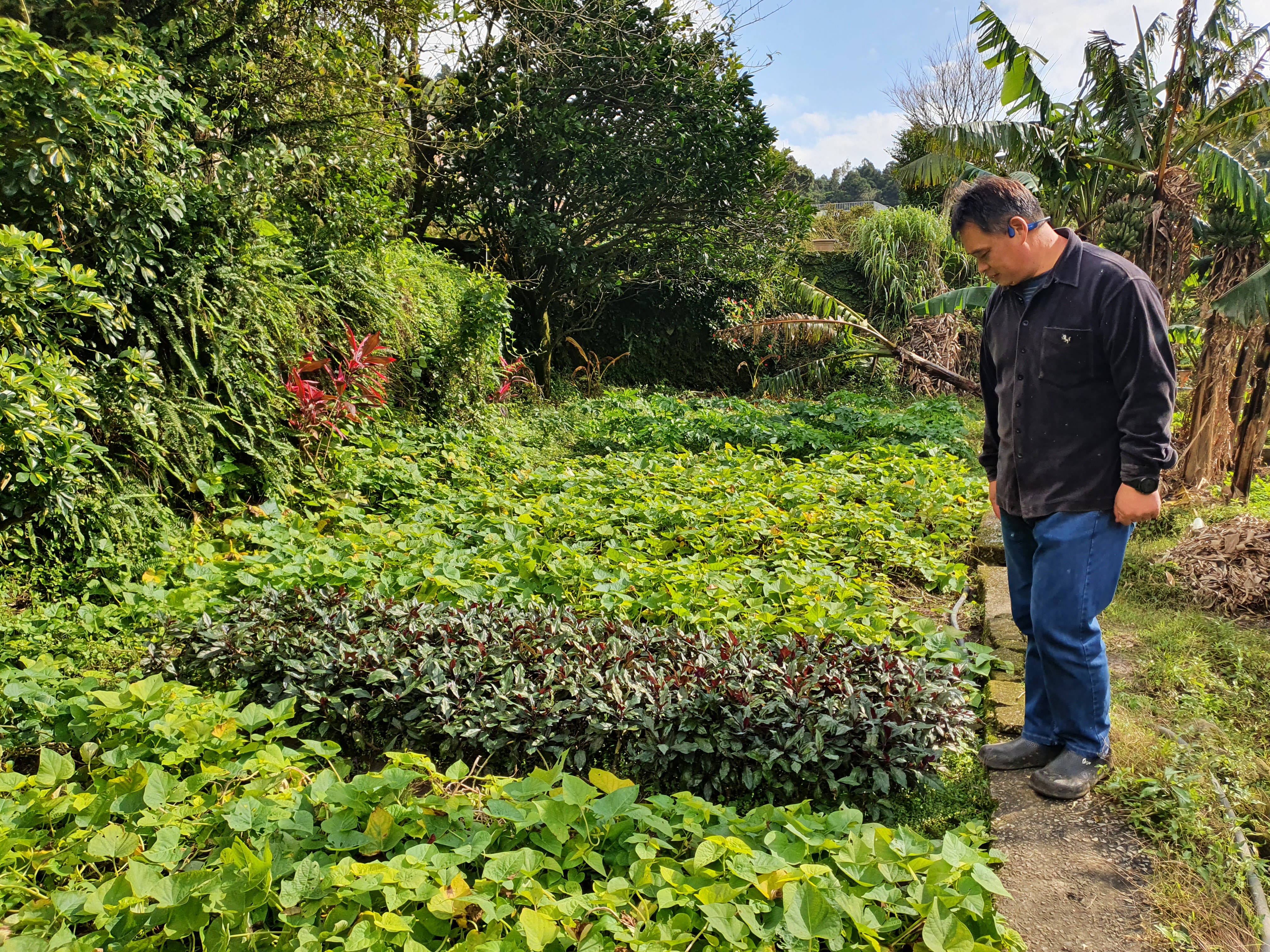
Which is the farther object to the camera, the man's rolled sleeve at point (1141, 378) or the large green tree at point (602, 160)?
the large green tree at point (602, 160)

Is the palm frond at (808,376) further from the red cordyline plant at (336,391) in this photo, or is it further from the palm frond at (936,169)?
the red cordyline plant at (336,391)

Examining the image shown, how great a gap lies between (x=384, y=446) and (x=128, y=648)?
303cm

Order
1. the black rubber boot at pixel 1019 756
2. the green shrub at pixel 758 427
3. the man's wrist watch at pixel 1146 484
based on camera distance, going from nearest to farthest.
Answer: the man's wrist watch at pixel 1146 484
the black rubber boot at pixel 1019 756
the green shrub at pixel 758 427

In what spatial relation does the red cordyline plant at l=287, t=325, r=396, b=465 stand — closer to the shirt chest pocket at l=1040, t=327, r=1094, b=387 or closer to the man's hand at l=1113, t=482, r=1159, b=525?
the shirt chest pocket at l=1040, t=327, r=1094, b=387

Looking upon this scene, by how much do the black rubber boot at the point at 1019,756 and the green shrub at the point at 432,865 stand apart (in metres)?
0.51

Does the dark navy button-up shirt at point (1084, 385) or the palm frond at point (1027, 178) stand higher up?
the palm frond at point (1027, 178)

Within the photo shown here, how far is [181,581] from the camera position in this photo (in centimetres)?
428

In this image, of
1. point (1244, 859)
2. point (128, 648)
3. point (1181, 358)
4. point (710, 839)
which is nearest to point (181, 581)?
point (128, 648)

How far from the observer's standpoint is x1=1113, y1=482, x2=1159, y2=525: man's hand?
2438 mm

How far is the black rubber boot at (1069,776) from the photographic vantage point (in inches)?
103

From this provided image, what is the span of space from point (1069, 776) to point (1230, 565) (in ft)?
9.40

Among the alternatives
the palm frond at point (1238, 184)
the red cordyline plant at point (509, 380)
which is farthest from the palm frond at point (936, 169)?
the red cordyline plant at point (509, 380)

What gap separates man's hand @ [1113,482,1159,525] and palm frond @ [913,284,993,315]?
26.6 ft

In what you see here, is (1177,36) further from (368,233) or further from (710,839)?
(710,839)
